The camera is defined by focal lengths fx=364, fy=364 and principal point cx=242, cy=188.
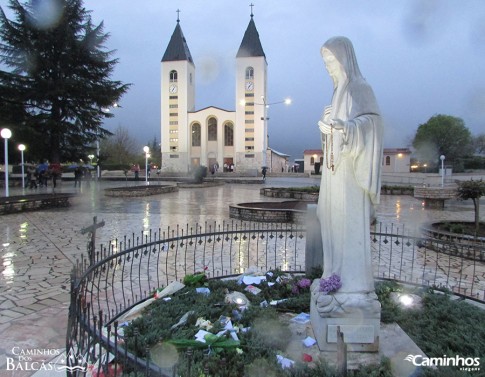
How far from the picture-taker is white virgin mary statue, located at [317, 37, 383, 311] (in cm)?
309

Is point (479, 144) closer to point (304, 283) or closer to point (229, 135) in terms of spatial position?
point (229, 135)

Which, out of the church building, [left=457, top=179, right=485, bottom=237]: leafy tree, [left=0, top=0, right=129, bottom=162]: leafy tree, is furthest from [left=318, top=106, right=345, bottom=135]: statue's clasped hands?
the church building

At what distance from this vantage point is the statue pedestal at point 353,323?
10.7 feet

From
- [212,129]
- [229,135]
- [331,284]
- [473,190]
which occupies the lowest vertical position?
[331,284]

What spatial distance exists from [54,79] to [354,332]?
30.4m

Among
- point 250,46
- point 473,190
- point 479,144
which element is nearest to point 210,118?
point 250,46

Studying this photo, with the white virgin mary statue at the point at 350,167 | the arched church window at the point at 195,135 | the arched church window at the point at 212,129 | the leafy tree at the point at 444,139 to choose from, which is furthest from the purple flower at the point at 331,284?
the arched church window at the point at 195,135

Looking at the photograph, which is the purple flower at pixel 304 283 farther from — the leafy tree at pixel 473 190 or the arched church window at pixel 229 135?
the arched church window at pixel 229 135

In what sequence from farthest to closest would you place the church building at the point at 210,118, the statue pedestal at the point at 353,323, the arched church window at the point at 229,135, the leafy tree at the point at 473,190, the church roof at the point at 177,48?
the arched church window at the point at 229,135 → the church roof at the point at 177,48 → the church building at the point at 210,118 → the leafy tree at the point at 473,190 → the statue pedestal at the point at 353,323

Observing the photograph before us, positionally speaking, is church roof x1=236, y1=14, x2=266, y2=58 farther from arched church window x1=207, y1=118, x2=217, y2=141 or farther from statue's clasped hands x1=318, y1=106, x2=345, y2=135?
statue's clasped hands x1=318, y1=106, x2=345, y2=135

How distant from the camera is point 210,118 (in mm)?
67000

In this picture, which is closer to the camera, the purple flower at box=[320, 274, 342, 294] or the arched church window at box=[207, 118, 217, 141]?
the purple flower at box=[320, 274, 342, 294]

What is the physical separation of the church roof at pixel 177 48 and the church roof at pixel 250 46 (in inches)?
396

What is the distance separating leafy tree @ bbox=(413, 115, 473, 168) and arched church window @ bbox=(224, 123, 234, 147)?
105 ft
